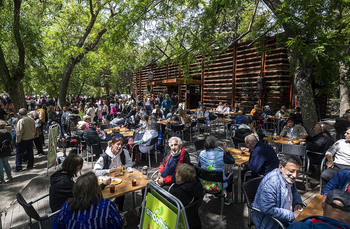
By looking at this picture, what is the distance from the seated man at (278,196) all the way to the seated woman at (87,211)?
169 cm

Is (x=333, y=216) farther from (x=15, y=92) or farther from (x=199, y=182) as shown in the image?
(x=15, y=92)

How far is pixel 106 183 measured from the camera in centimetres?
303

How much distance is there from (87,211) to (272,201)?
6.68ft

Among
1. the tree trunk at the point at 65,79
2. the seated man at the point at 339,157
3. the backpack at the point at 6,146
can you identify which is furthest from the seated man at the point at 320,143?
the tree trunk at the point at 65,79

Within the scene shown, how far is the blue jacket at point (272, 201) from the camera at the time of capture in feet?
7.79

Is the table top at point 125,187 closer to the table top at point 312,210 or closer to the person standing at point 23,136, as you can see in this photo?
A: the table top at point 312,210

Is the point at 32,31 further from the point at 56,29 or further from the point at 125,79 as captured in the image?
the point at 125,79

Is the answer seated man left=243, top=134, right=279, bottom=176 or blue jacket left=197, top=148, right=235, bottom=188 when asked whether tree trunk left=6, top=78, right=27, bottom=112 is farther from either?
seated man left=243, top=134, right=279, bottom=176

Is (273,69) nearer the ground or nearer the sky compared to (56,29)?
nearer the ground

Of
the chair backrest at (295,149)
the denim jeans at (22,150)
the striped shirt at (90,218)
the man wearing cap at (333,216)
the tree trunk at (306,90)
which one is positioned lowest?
the denim jeans at (22,150)

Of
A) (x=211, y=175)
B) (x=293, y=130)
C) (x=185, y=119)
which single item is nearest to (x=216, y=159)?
(x=211, y=175)

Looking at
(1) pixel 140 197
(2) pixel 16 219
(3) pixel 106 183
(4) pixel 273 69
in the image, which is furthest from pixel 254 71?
(2) pixel 16 219

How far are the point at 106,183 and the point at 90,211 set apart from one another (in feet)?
3.59

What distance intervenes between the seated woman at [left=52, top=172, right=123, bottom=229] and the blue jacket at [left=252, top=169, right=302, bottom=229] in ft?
5.48
